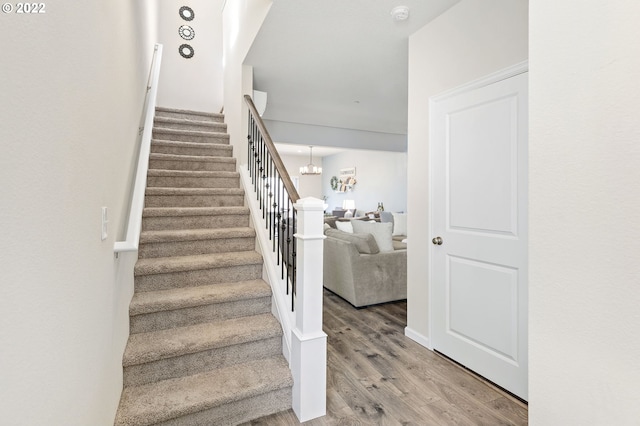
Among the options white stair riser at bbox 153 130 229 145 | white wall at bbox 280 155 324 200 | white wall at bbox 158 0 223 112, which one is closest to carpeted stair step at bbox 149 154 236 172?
white stair riser at bbox 153 130 229 145

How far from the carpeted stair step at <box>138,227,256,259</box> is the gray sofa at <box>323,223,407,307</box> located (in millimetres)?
1315

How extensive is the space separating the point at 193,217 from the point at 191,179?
61 centimetres

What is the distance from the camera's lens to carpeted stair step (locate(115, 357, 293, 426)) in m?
1.60

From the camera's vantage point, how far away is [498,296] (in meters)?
2.12

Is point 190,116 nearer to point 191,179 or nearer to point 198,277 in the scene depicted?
point 191,179

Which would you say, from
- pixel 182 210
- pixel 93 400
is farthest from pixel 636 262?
pixel 182 210

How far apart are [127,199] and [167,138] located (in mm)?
2194

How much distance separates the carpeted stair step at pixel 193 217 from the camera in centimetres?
271

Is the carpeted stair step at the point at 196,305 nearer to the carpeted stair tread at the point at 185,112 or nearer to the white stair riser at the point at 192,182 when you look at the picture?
the white stair riser at the point at 192,182

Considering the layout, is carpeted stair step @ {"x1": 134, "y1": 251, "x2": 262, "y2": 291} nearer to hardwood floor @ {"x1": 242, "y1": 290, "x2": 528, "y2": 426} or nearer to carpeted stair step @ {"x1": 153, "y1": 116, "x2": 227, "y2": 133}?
hardwood floor @ {"x1": 242, "y1": 290, "x2": 528, "y2": 426}

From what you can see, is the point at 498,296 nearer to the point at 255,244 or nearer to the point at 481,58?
the point at 481,58

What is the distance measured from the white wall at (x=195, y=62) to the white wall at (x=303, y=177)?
225 inches

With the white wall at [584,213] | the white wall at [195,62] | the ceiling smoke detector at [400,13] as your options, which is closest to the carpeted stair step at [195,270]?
the white wall at [584,213]

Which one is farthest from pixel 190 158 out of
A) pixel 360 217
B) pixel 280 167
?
pixel 360 217
